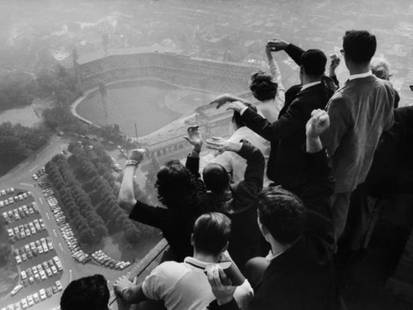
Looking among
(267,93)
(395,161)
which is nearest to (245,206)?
(267,93)

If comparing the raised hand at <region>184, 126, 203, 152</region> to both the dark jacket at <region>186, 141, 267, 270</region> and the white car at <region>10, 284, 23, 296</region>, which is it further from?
the white car at <region>10, 284, 23, 296</region>

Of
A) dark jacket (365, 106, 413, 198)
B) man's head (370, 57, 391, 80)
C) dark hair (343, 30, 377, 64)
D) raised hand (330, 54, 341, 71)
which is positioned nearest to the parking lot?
dark jacket (365, 106, 413, 198)

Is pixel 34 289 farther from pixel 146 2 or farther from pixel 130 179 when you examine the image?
pixel 146 2

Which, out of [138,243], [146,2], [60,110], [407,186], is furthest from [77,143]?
[146,2]

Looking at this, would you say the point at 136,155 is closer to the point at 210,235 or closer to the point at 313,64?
the point at 210,235

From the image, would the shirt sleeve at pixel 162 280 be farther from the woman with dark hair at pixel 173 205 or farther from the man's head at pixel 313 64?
the man's head at pixel 313 64

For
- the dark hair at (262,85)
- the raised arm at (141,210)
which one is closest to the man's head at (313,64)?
the dark hair at (262,85)

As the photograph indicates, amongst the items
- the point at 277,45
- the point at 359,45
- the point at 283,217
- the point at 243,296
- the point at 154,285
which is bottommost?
the point at 154,285
